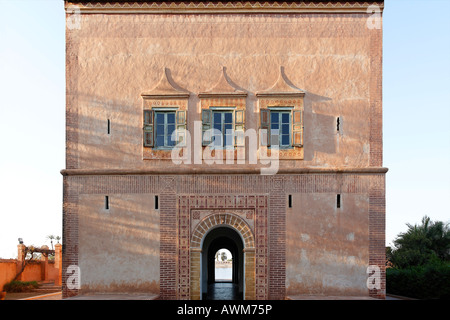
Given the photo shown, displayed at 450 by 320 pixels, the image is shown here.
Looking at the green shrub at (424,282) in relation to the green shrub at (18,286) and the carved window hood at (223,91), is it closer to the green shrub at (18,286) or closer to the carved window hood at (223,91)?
the carved window hood at (223,91)

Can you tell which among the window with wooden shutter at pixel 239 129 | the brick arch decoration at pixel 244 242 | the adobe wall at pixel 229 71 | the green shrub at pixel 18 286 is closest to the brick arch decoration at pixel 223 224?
the brick arch decoration at pixel 244 242

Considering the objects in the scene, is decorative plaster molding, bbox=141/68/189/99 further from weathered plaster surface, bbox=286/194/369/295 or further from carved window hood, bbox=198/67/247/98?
weathered plaster surface, bbox=286/194/369/295

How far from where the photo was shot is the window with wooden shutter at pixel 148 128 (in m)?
13.0

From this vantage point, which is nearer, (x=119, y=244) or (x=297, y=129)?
(x=119, y=244)

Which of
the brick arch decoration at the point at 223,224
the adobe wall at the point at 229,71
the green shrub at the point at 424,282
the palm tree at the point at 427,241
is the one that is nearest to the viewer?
the brick arch decoration at the point at 223,224

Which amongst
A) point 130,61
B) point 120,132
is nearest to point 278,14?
point 130,61

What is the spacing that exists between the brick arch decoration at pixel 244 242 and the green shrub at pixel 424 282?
6.22m

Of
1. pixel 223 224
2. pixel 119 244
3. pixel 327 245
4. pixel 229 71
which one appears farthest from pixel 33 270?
pixel 327 245

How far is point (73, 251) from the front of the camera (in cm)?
1279

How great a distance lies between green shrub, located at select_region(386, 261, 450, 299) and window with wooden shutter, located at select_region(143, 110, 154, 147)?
10055 millimetres

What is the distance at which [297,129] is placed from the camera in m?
12.9

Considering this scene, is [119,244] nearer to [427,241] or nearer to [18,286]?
[18,286]

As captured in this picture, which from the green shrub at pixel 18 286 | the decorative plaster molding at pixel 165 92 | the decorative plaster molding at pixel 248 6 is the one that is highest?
the decorative plaster molding at pixel 248 6

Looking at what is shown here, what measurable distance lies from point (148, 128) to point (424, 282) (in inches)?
409
